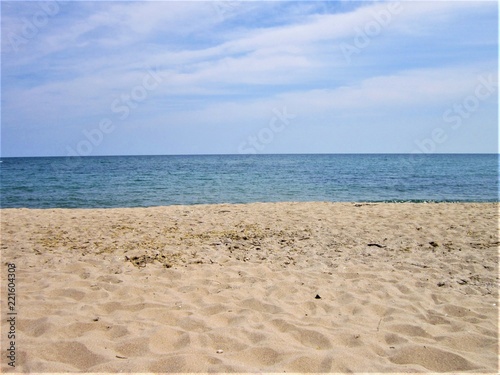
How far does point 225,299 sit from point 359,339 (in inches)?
64.4

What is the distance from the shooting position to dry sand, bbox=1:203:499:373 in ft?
11.0

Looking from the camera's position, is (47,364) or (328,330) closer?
(47,364)

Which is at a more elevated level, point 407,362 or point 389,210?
point 389,210

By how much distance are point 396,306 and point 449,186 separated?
2274cm

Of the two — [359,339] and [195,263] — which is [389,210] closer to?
[195,263]

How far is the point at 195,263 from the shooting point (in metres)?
6.03

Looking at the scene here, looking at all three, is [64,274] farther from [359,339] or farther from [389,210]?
[389,210]

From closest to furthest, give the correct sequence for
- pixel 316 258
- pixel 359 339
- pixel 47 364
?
pixel 47 364 → pixel 359 339 → pixel 316 258

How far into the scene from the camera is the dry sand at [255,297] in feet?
11.0

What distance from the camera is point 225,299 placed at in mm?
4605

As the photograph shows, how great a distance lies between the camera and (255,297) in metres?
4.63

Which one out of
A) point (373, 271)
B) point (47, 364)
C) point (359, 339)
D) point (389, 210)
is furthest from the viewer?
point (389, 210)

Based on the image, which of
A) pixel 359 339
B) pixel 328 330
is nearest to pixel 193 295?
pixel 328 330

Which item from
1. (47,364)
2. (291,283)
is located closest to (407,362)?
(291,283)
